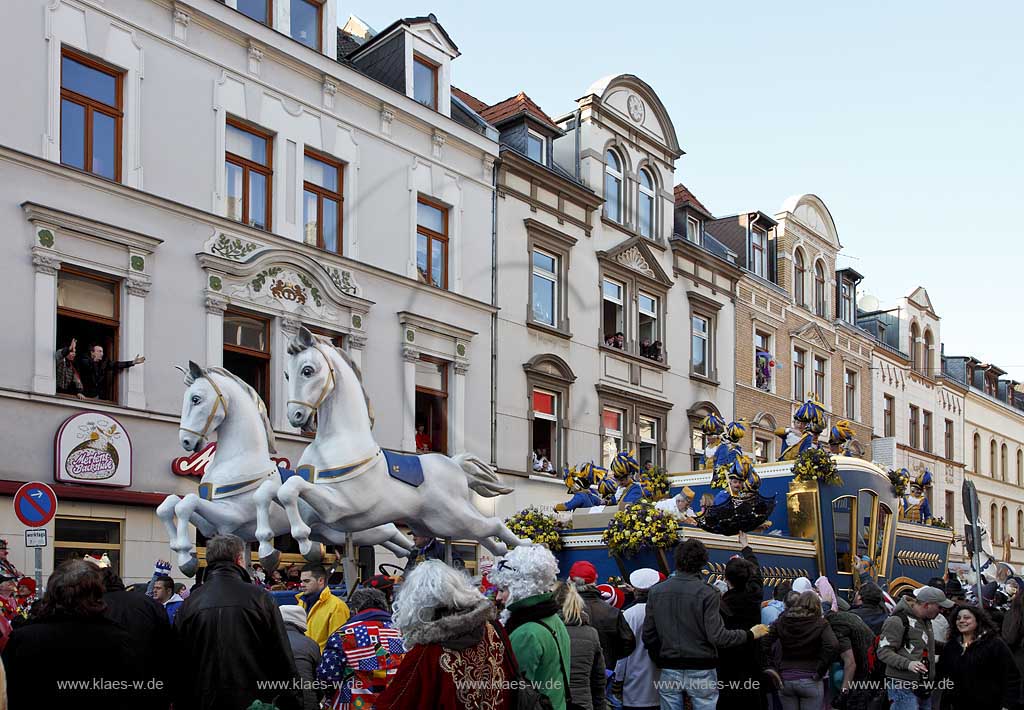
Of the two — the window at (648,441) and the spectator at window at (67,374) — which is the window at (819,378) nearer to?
the window at (648,441)

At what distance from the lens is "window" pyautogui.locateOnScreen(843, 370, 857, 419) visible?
34.9 metres

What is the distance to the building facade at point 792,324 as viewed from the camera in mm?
29828

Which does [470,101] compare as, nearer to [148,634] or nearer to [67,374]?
[67,374]

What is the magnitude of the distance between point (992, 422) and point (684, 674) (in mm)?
41558

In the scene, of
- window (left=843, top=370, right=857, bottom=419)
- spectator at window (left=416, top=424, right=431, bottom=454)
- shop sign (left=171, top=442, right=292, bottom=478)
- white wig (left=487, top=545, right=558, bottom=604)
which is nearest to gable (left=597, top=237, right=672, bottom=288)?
spectator at window (left=416, top=424, right=431, bottom=454)

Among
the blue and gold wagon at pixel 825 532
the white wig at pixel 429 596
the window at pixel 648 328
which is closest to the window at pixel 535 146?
the window at pixel 648 328

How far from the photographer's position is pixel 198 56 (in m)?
16.9

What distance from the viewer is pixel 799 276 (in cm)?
3328

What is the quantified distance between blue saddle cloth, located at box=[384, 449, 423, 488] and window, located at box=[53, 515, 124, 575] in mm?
5122

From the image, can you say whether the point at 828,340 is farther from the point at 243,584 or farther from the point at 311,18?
the point at 243,584

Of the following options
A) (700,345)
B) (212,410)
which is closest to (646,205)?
(700,345)

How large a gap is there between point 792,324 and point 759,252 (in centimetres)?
217

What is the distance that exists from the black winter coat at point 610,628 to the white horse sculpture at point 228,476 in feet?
10.8

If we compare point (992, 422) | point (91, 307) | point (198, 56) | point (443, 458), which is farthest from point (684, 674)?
point (992, 422)
